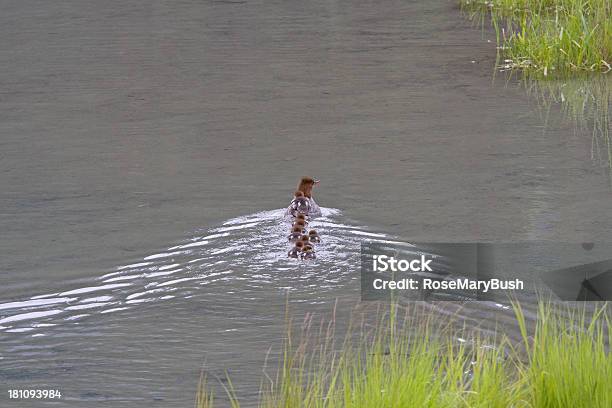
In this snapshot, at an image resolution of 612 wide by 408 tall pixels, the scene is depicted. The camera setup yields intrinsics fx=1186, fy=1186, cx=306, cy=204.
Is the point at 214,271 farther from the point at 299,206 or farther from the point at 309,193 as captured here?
the point at 309,193

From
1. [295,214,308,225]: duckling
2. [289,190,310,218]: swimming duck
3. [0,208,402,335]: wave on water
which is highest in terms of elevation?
[289,190,310,218]: swimming duck

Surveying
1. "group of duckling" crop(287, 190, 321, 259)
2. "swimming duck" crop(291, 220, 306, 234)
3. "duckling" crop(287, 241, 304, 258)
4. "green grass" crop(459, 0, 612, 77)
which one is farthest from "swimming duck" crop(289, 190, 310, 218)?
"green grass" crop(459, 0, 612, 77)

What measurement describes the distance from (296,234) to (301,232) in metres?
0.04

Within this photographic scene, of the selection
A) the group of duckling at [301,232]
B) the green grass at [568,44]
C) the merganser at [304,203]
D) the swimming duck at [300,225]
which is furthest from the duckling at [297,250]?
the green grass at [568,44]

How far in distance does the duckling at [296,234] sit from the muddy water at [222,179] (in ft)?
0.43

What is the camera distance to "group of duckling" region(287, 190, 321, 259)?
20.4 ft

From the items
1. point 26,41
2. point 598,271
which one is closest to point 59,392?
point 598,271

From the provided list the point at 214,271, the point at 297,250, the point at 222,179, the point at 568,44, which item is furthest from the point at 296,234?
the point at 568,44

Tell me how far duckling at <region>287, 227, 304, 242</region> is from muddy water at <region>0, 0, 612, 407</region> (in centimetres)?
13

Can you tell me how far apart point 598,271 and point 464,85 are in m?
5.06

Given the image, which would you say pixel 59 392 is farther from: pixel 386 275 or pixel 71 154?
pixel 71 154

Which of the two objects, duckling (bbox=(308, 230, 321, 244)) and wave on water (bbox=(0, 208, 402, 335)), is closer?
wave on water (bbox=(0, 208, 402, 335))

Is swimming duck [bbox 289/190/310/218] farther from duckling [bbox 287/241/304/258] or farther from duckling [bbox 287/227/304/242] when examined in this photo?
duckling [bbox 287/241/304/258]

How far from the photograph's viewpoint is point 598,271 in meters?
5.97
